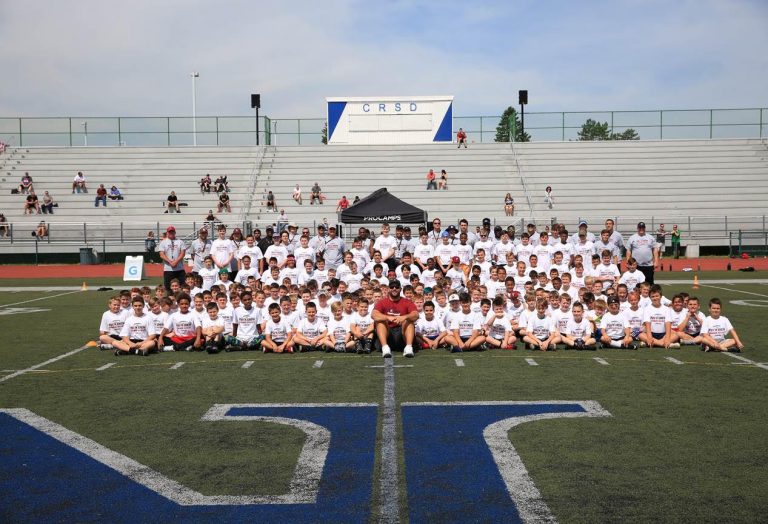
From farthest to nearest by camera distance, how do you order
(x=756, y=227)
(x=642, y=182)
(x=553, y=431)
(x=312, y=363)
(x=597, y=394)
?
(x=642, y=182) < (x=756, y=227) < (x=312, y=363) < (x=597, y=394) < (x=553, y=431)

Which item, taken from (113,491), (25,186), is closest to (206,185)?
(25,186)

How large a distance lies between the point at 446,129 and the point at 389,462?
35709 millimetres

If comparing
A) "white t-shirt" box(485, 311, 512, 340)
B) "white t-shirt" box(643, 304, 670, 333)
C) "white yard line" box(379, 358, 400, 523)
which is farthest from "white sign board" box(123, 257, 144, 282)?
"white yard line" box(379, 358, 400, 523)

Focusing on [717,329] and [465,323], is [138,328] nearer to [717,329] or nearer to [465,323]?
[465,323]

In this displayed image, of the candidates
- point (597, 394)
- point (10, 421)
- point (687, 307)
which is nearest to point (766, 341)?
point (687, 307)

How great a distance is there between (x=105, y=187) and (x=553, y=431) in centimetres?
3419

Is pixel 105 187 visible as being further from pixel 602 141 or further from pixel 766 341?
pixel 766 341

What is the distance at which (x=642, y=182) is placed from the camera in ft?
121

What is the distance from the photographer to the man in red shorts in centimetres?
1116

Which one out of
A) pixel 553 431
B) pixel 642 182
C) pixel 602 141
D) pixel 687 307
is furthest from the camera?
pixel 602 141

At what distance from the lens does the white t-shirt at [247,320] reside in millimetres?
11797

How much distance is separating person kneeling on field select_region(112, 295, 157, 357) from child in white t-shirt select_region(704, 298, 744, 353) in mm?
7863

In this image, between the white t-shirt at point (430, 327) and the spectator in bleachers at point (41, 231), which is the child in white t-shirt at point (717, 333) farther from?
the spectator in bleachers at point (41, 231)

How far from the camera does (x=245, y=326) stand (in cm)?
1179
